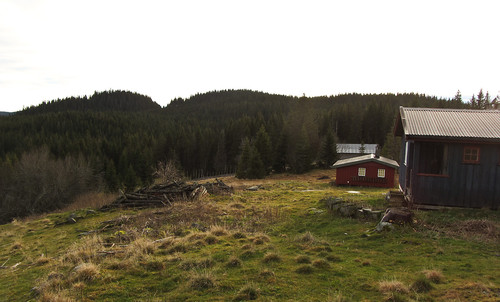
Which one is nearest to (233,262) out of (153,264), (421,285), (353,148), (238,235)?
(153,264)

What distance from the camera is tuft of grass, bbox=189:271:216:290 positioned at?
6.51 m

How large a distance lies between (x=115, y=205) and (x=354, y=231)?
15267mm

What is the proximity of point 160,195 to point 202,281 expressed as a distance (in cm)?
1433

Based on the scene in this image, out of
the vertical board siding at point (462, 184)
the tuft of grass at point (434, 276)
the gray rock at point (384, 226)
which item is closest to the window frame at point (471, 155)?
the vertical board siding at point (462, 184)

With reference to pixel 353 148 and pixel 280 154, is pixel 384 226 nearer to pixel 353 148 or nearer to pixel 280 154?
pixel 280 154

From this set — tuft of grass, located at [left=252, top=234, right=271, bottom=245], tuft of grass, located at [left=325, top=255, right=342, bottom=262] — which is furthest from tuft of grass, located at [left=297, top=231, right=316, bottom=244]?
tuft of grass, located at [left=325, top=255, right=342, bottom=262]

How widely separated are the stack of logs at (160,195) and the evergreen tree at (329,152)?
38807 mm

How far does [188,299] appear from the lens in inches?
237

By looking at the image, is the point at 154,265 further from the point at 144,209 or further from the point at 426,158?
the point at 426,158

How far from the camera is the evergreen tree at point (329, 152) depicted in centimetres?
5669

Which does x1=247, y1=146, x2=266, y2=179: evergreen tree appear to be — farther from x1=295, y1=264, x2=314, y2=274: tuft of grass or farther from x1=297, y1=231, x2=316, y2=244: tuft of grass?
x1=295, y1=264, x2=314, y2=274: tuft of grass

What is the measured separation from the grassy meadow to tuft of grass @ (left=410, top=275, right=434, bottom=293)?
0.02 meters

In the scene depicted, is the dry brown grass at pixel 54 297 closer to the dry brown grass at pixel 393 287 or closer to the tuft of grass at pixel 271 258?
the tuft of grass at pixel 271 258

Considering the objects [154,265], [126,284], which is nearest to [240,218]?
[154,265]
